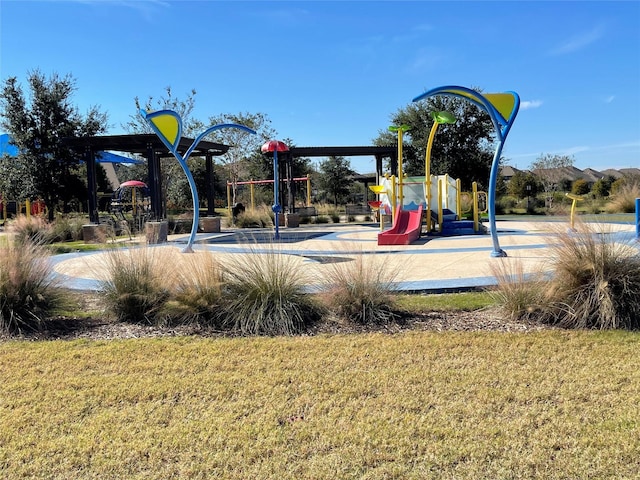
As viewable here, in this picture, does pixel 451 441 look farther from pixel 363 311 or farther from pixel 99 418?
pixel 363 311

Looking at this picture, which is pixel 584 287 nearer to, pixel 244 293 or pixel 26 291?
pixel 244 293

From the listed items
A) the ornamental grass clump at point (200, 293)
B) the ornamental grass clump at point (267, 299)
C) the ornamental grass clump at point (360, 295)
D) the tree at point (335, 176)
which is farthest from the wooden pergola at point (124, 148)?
the tree at point (335, 176)

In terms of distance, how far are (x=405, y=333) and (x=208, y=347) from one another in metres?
1.74

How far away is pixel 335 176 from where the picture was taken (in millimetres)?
43000

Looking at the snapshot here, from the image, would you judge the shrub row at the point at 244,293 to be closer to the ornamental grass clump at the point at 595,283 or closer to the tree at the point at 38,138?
the ornamental grass clump at the point at 595,283

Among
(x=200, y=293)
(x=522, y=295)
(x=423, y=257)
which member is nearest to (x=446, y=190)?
(x=423, y=257)

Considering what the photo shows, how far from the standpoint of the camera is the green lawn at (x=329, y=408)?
2.42 m

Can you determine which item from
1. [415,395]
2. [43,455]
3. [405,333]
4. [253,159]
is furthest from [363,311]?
[253,159]

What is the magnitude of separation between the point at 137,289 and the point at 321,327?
6.40 ft

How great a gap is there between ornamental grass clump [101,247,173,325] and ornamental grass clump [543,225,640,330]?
3.79 m

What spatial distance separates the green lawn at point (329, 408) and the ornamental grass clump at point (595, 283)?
270 mm

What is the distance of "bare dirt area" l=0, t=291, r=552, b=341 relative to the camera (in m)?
4.74

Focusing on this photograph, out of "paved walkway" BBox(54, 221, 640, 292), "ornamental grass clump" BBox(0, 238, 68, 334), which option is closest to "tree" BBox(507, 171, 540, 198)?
"paved walkway" BBox(54, 221, 640, 292)

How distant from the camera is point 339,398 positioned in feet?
10.4
